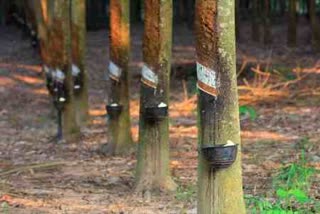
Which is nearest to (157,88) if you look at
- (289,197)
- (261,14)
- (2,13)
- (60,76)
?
(289,197)

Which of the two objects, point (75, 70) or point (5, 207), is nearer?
point (5, 207)

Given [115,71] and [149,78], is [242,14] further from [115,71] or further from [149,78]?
[149,78]

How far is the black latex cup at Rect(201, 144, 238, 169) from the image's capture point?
4.77 m

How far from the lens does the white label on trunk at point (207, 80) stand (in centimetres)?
475

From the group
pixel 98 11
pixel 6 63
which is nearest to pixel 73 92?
pixel 6 63

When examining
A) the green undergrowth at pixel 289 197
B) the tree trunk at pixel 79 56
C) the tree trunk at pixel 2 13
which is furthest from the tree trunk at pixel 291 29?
the green undergrowth at pixel 289 197

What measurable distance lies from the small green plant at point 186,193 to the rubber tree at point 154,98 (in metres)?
0.10

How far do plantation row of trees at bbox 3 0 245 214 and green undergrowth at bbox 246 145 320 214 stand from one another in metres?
1.04

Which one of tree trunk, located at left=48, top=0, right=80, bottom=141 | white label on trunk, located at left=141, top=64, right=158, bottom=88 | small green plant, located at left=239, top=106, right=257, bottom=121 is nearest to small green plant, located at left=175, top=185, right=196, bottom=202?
white label on trunk, located at left=141, top=64, right=158, bottom=88

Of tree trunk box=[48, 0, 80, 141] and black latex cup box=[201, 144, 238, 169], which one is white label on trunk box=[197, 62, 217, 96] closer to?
black latex cup box=[201, 144, 238, 169]

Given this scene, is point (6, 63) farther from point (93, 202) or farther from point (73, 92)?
point (93, 202)

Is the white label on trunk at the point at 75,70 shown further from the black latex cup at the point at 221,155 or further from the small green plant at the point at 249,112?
the black latex cup at the point at 221,155

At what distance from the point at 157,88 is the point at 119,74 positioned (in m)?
1.92

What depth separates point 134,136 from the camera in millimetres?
10891
